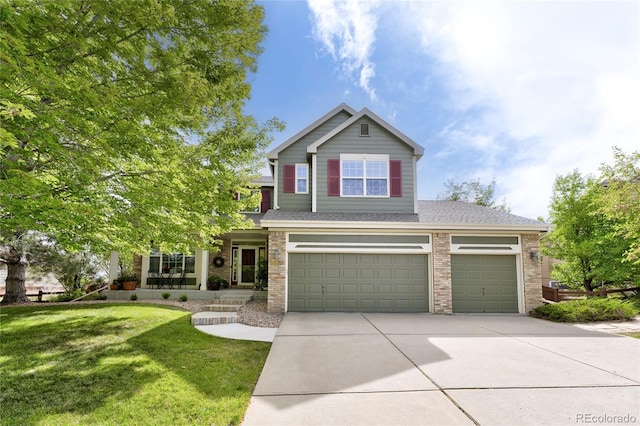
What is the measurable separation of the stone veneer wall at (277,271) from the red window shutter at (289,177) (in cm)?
286

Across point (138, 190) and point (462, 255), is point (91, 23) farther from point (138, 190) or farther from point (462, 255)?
point (462, 255)

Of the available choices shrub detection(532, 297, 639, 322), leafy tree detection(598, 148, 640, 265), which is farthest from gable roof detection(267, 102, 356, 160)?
shrub detection(532, 297, 639, 322)

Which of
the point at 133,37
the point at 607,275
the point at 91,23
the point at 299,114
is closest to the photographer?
the point at 91,23

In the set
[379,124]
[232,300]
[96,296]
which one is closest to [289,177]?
[379,124]

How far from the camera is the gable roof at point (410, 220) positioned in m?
10.8

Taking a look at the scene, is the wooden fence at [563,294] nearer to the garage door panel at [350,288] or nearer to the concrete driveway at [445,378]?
the concrete driveway at [445,378]

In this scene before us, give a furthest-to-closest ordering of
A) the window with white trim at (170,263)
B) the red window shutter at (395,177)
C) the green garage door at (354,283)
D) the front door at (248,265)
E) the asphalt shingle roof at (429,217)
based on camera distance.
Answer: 1. the front door at (248,265)
2. the window with white trim at (170,263)
3. the red window shutter at (395,177)
4. the asphalt shingle roof at (429,217)
5. the green garage door at (354,283)

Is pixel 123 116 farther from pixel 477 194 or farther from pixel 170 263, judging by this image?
pixel 477 194

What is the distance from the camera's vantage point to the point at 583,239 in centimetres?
1598

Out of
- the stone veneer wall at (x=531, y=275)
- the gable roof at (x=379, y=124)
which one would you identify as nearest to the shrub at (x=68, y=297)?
the gable roof at (x=379, y=124)

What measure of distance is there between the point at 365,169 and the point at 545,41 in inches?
273

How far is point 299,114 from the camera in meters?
16.7

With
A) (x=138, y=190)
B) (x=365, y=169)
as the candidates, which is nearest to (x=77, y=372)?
(x=138, y=190)

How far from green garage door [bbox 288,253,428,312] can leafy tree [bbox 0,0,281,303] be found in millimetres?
3636
